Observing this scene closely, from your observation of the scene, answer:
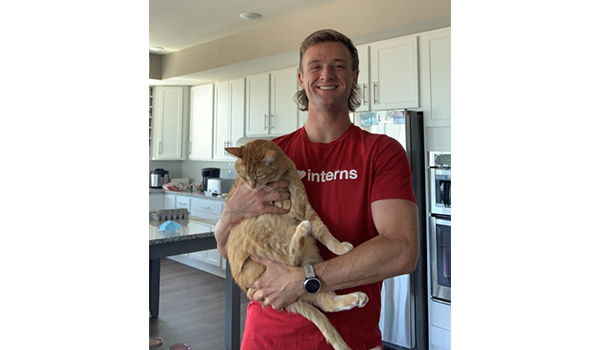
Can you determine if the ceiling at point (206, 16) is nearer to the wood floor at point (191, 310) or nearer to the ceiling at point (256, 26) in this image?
the ceiling at point (256, 26)

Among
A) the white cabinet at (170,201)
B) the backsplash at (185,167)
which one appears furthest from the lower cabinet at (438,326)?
the white cabinet at (170,201)

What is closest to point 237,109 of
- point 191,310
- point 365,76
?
point 365,76

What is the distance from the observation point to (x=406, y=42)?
3.19 m

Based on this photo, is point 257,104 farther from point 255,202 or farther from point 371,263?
point 371,263

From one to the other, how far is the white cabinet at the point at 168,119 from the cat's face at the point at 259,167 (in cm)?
499

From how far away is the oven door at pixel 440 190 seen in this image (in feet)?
9.19

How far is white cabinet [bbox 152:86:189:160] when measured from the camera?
230 inches

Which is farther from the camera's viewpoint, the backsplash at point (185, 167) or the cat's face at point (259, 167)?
the backsplash at point (185, 167)
